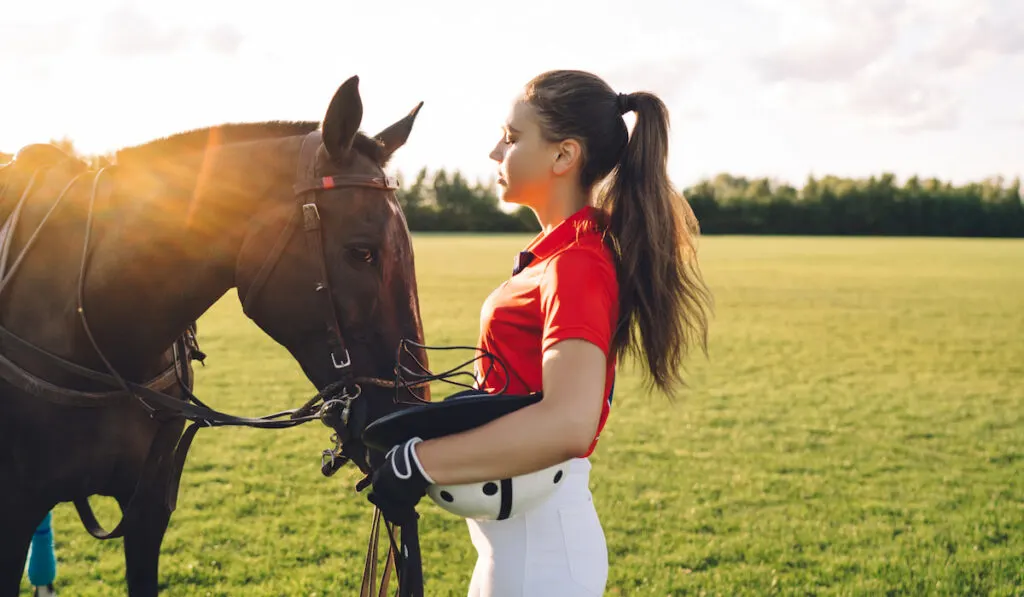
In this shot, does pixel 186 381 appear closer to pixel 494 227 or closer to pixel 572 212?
pixel 572 212

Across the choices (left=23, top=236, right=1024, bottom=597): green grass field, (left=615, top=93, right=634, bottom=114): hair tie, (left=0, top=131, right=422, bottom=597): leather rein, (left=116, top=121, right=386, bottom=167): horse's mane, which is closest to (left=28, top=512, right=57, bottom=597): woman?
(left=23, top=236, right=1024, bottom=597): green grass field

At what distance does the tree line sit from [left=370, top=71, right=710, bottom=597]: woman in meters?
63.6

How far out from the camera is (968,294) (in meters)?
21.7

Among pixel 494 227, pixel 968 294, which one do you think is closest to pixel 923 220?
pixel 494 227

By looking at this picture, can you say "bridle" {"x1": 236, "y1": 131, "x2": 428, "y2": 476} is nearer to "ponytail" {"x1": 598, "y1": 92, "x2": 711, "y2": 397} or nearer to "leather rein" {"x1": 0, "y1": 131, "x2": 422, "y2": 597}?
"leather rein" {"x1": 0, "y1": 131, "x2": 422, "y2": 597}

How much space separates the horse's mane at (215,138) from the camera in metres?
2.36

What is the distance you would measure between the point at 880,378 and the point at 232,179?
10.6m

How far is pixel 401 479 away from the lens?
1.69m

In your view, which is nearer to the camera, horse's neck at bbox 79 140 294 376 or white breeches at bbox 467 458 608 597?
white breeches at bbox 467 458 608 597

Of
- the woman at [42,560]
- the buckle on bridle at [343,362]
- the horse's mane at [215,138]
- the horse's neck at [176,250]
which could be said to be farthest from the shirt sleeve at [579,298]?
the woman at [42,560]

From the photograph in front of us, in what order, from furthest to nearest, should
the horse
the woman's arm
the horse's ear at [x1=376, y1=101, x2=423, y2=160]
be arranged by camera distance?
the horse's ear at [x1=376, y1=101, x2=423, y2=160] → the horse → the woman's arm

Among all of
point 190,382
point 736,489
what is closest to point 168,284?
point 190,382

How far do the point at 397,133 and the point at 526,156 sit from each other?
737 mm

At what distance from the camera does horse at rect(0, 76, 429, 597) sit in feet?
6.94
